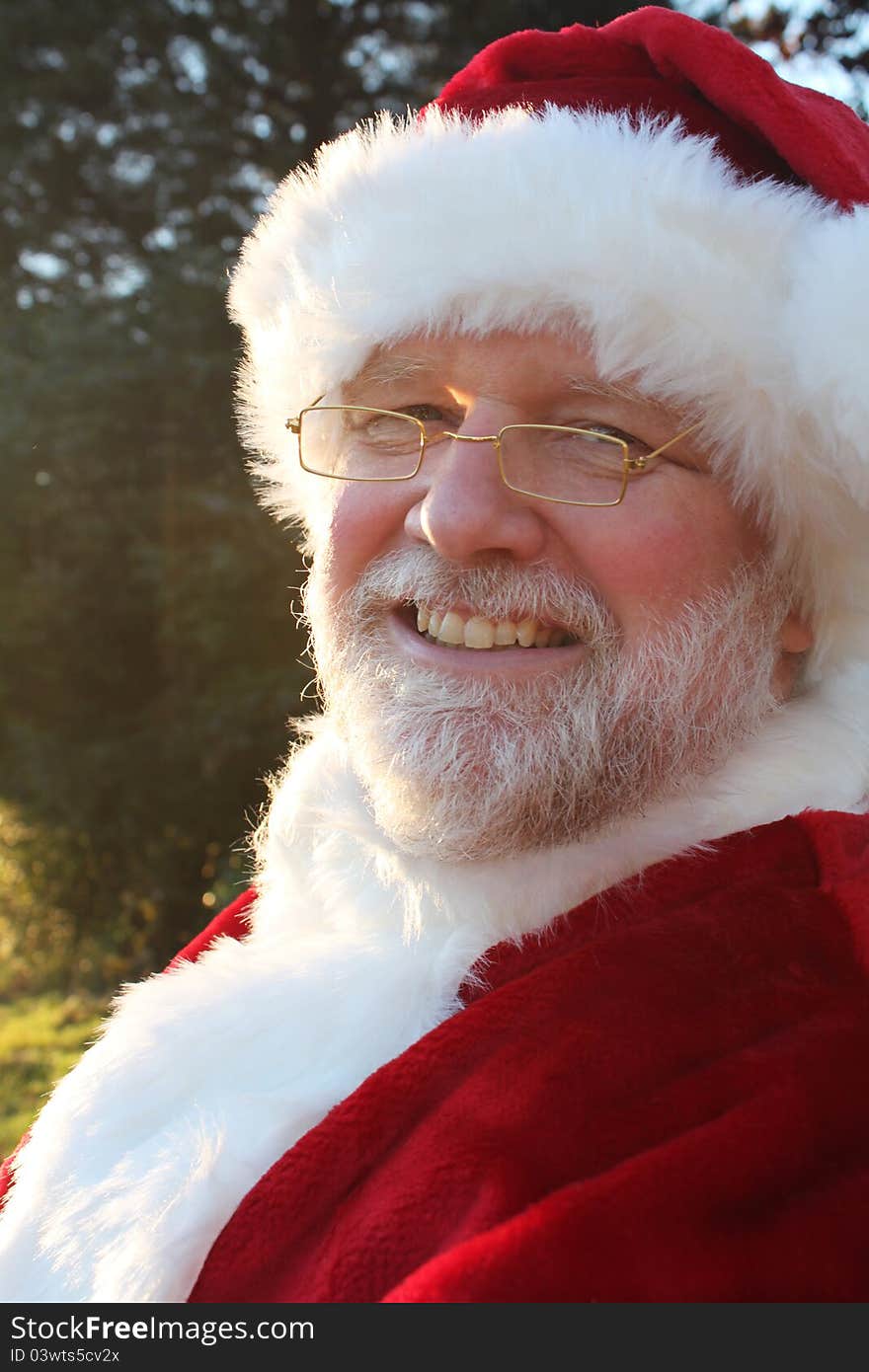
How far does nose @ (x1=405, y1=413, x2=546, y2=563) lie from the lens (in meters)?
1.83

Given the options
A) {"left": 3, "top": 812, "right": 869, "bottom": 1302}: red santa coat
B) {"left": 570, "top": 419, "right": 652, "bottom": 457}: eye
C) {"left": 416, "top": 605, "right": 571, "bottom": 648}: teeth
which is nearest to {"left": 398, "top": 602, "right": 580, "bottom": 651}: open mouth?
{"left": 416, "top": 605, "right": 571, "bottom": 648}: teeth

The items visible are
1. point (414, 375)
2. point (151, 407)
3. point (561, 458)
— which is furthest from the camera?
point (151, 407)

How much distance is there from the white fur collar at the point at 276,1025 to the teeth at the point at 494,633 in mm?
330

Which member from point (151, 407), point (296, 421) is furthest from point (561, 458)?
point (151, 407)

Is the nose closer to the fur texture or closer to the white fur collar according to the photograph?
the fur texture

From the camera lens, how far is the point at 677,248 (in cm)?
177

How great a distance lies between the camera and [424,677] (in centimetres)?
195

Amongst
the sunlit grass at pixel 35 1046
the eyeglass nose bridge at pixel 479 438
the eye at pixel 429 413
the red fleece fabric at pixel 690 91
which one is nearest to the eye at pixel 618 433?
the eyeglass nose bridge at pixel 479 438

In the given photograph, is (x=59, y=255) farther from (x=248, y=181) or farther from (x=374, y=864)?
(x=374, y=864)

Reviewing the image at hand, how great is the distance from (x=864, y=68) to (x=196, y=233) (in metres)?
3.75

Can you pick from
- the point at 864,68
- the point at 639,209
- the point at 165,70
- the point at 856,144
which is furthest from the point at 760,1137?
the point at 165,70

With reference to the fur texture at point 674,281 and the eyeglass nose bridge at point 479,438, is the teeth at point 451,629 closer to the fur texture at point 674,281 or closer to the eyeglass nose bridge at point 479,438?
the eyeglass nose bridge at point 479,438

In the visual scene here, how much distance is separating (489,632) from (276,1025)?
705 millimetres

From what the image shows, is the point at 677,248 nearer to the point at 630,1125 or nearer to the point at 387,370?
the point at 387,370
